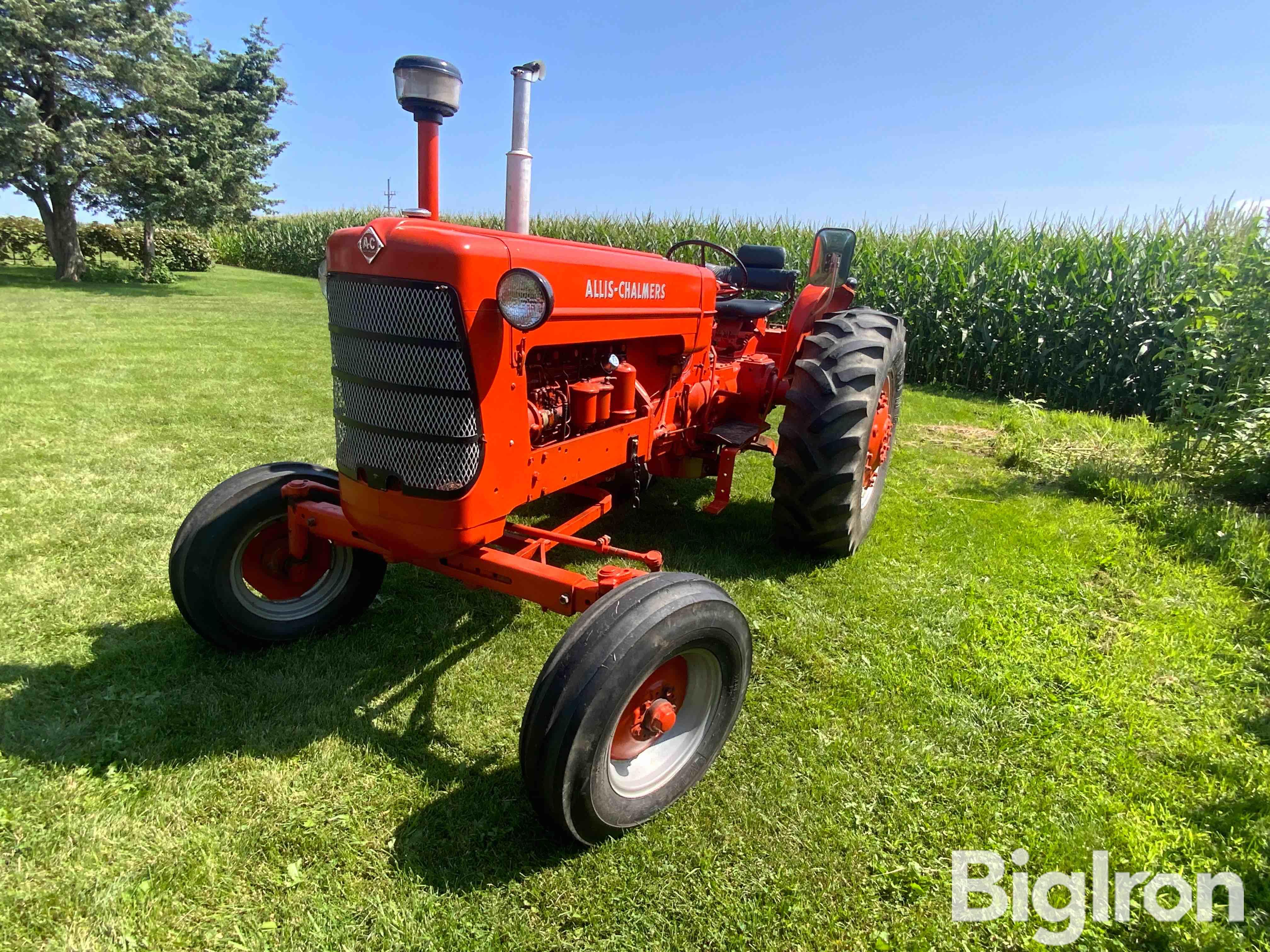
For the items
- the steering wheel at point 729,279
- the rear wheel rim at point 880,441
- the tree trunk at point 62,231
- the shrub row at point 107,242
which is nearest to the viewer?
the rear wheel rim at point 880,441

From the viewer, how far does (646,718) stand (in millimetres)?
2197

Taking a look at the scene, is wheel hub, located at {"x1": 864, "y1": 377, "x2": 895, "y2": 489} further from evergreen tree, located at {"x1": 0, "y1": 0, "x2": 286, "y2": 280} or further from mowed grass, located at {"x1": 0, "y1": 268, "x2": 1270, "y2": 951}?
evergreen tree, located at {"x1": 0, "y1": 0, "x2": 286, "y2": 280}

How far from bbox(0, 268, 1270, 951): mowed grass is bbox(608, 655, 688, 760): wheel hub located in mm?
225

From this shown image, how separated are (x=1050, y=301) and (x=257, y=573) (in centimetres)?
934

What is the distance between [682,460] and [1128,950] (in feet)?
8.50

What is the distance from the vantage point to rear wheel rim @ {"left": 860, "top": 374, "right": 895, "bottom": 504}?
165 inches

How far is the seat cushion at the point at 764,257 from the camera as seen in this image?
5062 mm

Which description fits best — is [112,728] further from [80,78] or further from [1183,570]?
[80,78]

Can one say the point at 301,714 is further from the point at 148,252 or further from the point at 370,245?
the point at 148,252

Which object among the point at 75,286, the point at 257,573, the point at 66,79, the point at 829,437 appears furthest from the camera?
the point at 75,286

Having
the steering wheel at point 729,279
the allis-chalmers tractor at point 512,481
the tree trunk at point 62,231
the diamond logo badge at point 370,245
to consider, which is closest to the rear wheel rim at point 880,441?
the allis-chalmers tractor at point 512,481

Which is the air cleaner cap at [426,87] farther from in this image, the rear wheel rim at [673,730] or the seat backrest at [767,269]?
the seat backrest at [767,269]

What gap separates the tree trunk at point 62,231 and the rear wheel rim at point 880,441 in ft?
61.2

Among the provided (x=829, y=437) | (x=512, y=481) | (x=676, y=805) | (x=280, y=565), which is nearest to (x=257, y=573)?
(x=280, y=565)
